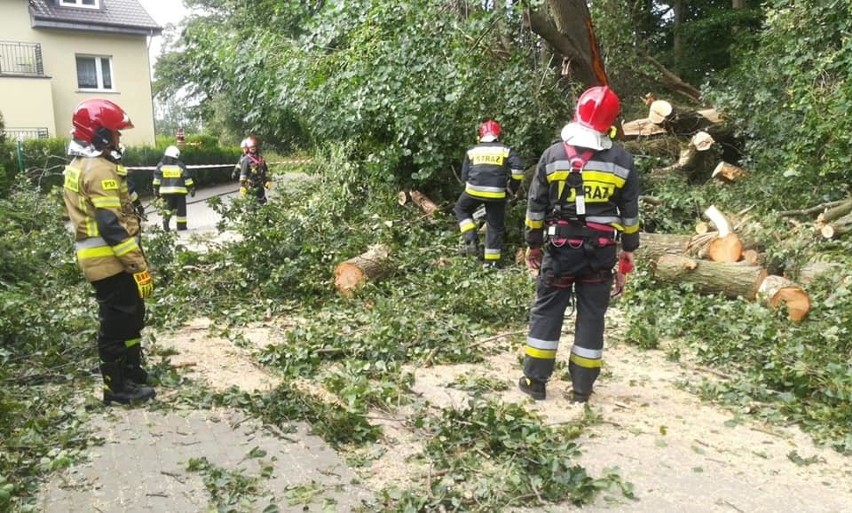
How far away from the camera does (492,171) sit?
780 cm

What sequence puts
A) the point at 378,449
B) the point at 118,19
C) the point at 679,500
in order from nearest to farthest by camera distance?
the point at 679,500 < the point at 378,449 < the point at 118,19

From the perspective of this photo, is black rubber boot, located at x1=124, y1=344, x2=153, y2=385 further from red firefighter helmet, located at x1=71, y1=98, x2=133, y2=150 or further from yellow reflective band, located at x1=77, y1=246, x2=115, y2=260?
red firefighter helmet, located at x1=71, y1=98, x2=133, y2=150

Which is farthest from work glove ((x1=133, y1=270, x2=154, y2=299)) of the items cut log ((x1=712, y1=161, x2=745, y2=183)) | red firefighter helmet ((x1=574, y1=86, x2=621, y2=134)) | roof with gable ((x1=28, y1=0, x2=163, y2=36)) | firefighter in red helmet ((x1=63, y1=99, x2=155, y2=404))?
roof with gable ((x1=28, y1=0, x2=163, y2=36))

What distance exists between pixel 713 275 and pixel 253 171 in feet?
27.6

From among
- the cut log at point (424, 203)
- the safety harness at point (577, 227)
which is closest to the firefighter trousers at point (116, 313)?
the safety harness at point (577, 227)

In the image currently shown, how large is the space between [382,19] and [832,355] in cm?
650

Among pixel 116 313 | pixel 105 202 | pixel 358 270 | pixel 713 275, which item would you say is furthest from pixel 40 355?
pixel 713 275

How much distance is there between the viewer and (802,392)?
14.0ft

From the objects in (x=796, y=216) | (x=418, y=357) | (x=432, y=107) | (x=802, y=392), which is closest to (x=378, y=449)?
(x=418, y=357)

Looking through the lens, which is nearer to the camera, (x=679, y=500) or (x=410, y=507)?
(x=410, y=507)

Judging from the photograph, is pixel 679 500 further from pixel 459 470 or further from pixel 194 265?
pixel 194 265

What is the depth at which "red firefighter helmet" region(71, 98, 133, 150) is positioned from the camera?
13.2 feet

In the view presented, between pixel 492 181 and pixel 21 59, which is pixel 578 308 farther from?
pixel 21 59

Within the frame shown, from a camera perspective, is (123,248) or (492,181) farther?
(492,181)
